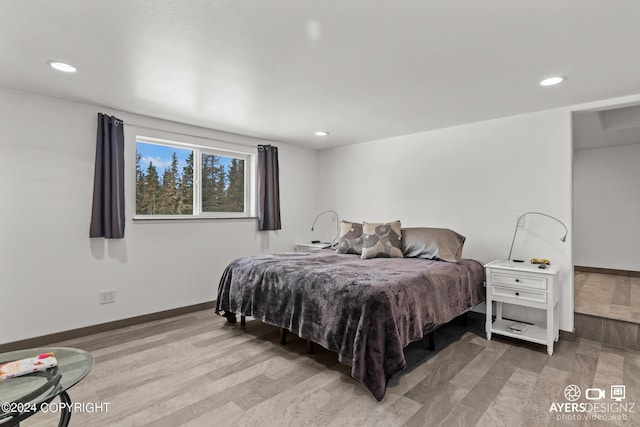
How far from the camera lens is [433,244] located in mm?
3453

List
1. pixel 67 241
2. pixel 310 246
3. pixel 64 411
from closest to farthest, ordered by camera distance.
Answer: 1. pixel 64 411
2. pixel 67 241
3. pixel 310 246

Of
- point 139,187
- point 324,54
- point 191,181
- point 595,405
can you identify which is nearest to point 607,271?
point 595,405

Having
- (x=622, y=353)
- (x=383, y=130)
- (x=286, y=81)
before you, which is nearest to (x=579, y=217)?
(x=622, y=353)

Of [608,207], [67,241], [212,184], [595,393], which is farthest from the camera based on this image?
[608,207]

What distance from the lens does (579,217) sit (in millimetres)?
5422

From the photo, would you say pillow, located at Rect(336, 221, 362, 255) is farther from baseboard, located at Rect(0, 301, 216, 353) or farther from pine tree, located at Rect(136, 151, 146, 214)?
pine tree, located at Rect(136, 151, 146, 214)

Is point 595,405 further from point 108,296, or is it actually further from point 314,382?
point 108,296

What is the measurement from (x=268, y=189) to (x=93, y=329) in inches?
97.9

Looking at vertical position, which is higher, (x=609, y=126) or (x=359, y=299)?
(x=609, y=126)

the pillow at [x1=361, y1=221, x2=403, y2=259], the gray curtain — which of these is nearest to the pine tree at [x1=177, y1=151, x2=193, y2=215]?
the gray curtain

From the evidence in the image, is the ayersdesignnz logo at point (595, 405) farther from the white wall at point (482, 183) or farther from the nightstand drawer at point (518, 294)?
the white wall at point (482, 183)

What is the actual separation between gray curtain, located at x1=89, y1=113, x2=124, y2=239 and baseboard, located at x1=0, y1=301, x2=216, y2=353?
0.88 m

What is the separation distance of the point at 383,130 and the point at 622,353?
310 cm

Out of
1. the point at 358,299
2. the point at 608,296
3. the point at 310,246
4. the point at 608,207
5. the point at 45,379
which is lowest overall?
the point at 608,296
